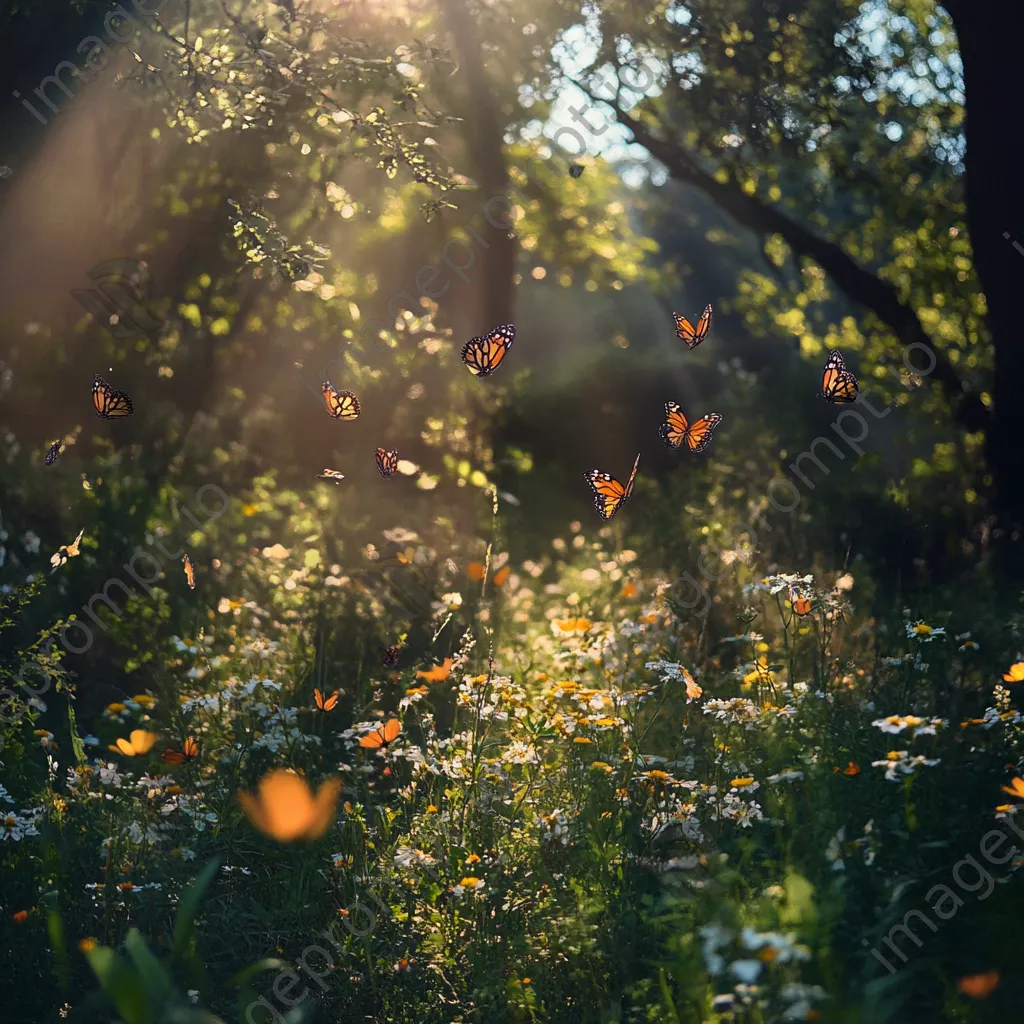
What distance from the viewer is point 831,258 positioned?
8852mm

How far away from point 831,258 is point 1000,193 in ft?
6.03

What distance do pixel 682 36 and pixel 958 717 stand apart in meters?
6.38

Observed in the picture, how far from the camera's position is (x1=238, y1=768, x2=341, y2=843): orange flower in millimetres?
4539

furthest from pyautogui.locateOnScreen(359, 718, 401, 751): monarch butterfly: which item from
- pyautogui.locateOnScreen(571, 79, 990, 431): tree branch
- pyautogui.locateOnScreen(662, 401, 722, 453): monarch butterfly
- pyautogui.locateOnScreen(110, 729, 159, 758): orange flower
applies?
pyautogui.locateOnScreen(571, 79, 990, 431): tree branch

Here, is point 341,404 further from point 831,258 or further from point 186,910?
point 831,258

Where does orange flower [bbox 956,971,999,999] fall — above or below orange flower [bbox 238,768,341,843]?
above

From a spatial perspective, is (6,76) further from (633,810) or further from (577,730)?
(633,810)

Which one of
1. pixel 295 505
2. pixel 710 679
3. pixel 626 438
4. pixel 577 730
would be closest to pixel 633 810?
pixel 577 730

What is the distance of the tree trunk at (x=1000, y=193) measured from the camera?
22.9 feet

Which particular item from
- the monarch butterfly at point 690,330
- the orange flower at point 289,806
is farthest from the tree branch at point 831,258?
the orange flower at point 289,806

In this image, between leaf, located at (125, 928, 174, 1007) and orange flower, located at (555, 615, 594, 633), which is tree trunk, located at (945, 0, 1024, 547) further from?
leaf, located at (125, 928, 174, 1007)

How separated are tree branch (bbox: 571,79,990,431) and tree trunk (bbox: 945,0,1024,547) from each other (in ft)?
1.81

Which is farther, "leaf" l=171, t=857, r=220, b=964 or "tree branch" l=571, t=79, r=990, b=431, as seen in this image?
"tree branch" l=571, t=79, r=990, b=431

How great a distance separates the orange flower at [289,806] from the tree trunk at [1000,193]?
4.77 meters
